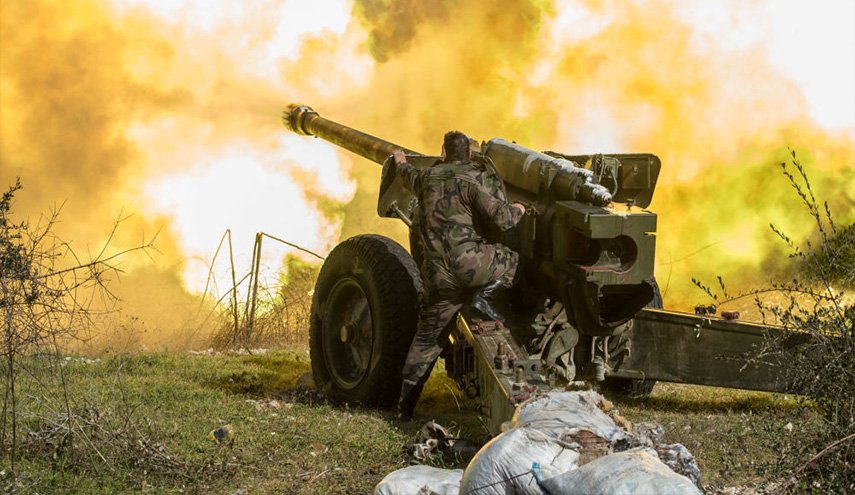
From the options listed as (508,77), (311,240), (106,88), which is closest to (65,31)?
(106,88)

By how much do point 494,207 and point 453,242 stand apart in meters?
0.34

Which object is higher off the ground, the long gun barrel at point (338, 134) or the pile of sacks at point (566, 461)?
the long gun barrel at point (338, 134)

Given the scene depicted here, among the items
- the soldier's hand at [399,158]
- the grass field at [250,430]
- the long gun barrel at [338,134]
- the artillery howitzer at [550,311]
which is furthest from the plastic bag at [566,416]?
the long gun barrel at [338,134]

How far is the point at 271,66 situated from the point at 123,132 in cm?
186

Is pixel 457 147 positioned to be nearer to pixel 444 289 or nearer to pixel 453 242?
pixel 453 242

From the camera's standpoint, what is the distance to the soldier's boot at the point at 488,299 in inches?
345

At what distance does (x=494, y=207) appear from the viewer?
8.48 metres

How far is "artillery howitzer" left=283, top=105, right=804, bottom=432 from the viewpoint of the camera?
8164mm

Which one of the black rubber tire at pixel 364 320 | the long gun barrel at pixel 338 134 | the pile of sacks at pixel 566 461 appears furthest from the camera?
the long gun barrel at pixel 338 134

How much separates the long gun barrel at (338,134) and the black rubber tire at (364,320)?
0.94 m

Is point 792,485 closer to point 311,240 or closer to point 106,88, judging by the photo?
point 311,240

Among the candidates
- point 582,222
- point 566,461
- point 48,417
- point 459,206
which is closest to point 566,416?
point 566,461

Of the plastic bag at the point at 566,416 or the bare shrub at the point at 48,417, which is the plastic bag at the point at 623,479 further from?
the bare shrub at the point at 48,417

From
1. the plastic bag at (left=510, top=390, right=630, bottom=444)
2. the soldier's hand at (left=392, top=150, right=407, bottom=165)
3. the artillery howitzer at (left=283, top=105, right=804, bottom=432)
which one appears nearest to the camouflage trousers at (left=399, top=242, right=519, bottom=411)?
the artillery howitzer at (left=283, top=105, right=804, bottom=432)
